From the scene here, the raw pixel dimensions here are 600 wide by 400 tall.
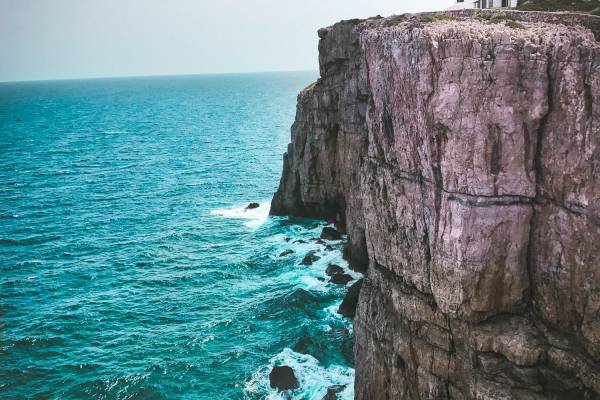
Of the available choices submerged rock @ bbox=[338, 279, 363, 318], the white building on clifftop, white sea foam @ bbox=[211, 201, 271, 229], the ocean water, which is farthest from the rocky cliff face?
white sea foam @ bbox=[211, 201, 271, 229]

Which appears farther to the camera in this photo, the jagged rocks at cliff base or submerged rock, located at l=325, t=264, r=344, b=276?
the jagged rocks at cliff base

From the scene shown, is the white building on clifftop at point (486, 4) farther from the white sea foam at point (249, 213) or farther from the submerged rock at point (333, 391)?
the white sea foam at point (249, 213)

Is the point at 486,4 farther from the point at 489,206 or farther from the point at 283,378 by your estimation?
the point at 283,378

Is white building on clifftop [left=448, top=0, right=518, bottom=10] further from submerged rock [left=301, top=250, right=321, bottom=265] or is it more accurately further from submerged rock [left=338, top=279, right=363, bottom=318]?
submerged rock [left=301, top=250, right=321, bottom=265]

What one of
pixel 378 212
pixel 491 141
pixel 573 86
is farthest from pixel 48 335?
pixel 573 86

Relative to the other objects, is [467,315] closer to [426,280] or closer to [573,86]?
[426,280]

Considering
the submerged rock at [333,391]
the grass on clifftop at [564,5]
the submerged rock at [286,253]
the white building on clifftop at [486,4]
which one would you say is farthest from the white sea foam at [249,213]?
the grass on clifftop at [564,5]
